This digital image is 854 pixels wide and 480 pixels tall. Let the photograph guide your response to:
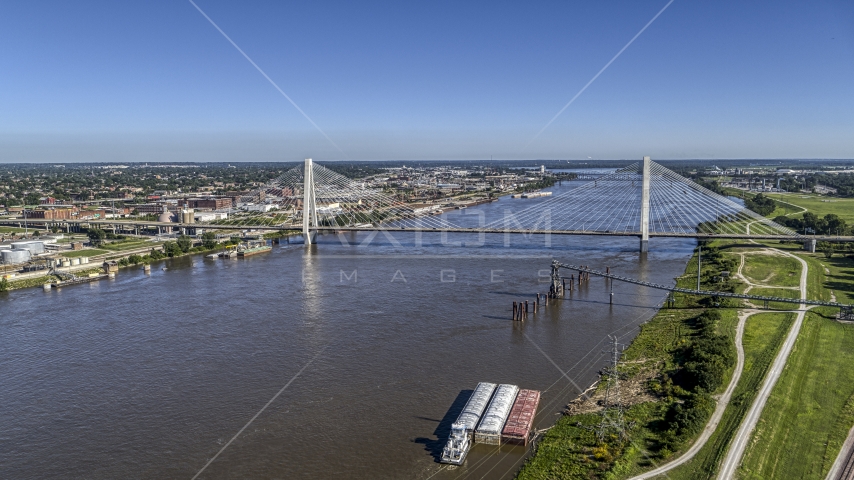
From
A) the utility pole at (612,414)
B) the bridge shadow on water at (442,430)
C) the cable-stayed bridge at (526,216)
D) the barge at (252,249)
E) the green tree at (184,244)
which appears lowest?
the bridge shadow on water at (442,430)

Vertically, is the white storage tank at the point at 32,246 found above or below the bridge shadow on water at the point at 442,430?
Answer: above

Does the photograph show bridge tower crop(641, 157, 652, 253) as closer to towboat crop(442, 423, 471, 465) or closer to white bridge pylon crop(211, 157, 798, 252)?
white bridge pylon crop(211, 157, 798, 252)

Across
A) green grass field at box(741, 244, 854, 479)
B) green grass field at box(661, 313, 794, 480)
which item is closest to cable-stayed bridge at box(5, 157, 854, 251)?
green grass field at box(661, 313, 794, 480)

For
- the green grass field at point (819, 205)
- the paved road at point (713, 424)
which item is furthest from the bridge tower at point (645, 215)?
the green grass field at point (819, 205)

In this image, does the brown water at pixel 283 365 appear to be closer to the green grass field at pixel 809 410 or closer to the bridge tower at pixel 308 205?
the green grass field at pixel 809 410

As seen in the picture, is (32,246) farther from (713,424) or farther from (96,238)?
(713,424)

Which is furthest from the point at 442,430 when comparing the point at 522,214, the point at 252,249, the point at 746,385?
the point at 522,214
